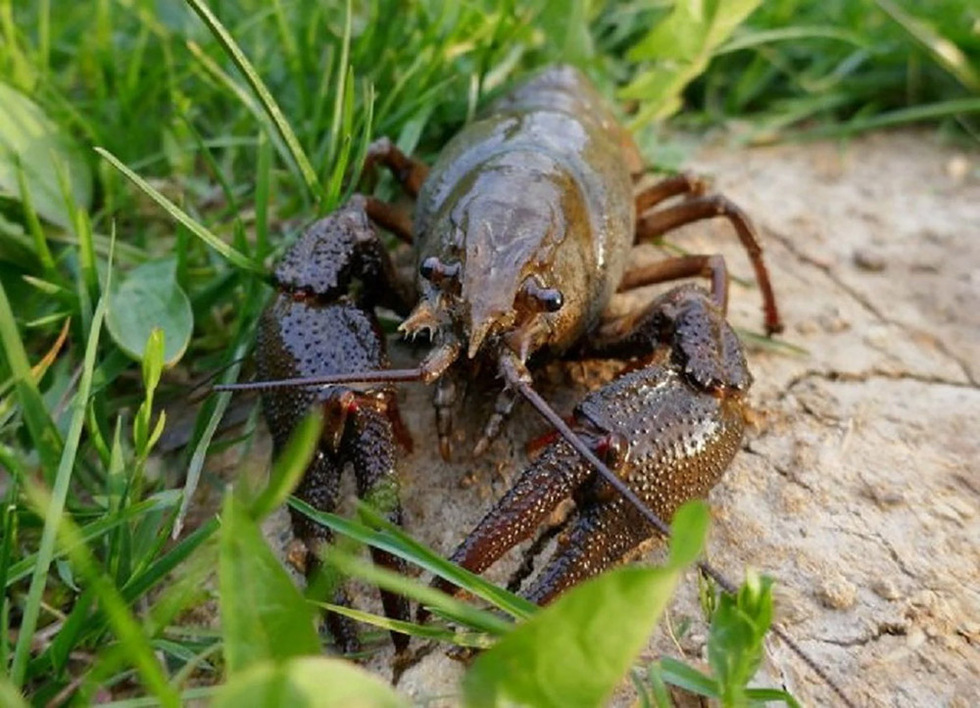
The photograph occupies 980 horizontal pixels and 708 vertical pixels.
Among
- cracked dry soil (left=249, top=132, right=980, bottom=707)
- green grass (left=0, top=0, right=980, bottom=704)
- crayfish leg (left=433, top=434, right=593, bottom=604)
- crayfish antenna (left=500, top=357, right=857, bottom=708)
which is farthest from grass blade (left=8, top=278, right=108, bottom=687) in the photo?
crayfish antenna (left=500, top=357, right=857, bottom=708)

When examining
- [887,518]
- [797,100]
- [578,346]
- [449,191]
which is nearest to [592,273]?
[578,346]

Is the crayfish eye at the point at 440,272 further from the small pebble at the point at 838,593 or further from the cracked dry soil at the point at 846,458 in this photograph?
the small pebble at the point at 838,593

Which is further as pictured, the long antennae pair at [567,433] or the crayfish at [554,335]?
the crayfish at [554,335]

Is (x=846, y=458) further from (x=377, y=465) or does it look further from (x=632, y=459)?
(x=377, y=465)

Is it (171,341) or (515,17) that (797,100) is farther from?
(171,341)

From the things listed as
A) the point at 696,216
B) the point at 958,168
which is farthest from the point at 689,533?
the point at 958,168

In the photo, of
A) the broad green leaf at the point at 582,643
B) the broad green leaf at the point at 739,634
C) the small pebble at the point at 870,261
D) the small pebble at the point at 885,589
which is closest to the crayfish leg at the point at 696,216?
the small pebble at the point at 870,261

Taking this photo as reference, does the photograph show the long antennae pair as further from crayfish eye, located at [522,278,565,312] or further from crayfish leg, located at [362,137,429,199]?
crayfish leg, located at [362,137,429,199]
